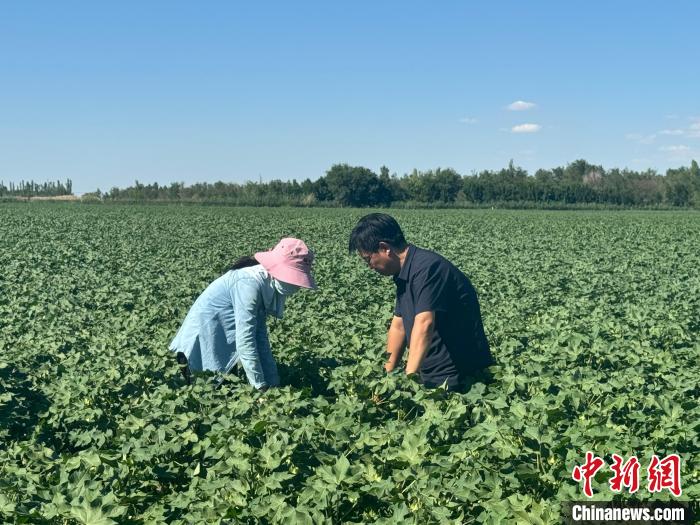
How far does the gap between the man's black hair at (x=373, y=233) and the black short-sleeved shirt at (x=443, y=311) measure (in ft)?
0.88

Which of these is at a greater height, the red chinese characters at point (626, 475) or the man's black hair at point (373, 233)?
the man's black hair at point (373, 233)

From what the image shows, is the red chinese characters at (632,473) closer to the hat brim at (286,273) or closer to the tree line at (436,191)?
the hat brim at (286,273)

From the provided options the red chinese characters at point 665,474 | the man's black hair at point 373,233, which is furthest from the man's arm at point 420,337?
the red chinese characters at point 665,474

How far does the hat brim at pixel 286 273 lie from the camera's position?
4824 mm

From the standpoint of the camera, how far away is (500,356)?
6.52m

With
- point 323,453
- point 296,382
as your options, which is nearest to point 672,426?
point 323,453

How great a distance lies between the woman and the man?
453 mm

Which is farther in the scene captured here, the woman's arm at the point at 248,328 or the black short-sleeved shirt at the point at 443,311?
the woman's arm at the point at 248,328

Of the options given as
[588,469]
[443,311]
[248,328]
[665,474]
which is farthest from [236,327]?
[665,474]


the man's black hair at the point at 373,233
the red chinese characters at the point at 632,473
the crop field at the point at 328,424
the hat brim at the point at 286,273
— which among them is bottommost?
the crop field at the point at 328,424

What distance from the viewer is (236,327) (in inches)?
196

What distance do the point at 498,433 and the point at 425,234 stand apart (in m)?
27.9

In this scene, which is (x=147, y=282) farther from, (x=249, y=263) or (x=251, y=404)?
(x=251, y=404)

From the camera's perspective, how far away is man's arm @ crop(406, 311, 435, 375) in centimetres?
474
